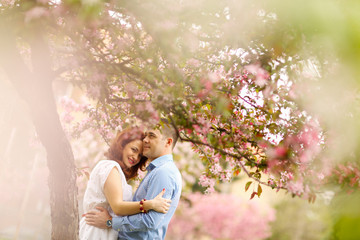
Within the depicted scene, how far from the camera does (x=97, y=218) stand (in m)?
2.93

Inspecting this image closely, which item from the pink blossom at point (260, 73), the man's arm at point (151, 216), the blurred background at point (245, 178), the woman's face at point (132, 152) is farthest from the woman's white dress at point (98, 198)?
the pink blossom at point (260, 73)

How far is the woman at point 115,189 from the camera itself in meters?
2.76

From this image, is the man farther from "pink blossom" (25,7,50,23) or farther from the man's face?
"pink blossom" (25,7,50,23)

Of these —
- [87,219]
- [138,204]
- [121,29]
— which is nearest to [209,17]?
[121,29]

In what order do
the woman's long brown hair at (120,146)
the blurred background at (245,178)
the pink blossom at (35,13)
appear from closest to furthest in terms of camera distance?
the blurred background at (245,178) → the pink blossom at (35,13) → the woman's long brown hair at (120,146)

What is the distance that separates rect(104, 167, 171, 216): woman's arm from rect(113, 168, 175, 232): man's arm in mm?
50

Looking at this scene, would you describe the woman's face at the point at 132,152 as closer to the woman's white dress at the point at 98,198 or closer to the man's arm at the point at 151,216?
the woman's white dress at the point at 98,198

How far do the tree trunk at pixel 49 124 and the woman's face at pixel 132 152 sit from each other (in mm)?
464

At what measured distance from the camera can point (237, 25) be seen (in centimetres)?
202

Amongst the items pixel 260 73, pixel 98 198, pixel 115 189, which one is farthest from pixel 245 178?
pixel 260 73

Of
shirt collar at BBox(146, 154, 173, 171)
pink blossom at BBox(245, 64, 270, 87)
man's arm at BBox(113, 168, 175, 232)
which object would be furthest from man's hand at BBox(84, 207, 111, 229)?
pink blossom at BBox(245, 64, 270, 87)

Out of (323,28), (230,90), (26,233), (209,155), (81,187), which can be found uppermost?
(230,90)

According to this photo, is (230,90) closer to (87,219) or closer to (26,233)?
(87,219)

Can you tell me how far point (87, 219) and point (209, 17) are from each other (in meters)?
1.84
